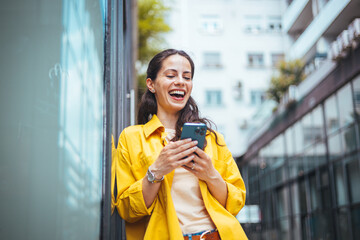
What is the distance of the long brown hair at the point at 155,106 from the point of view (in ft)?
8.16

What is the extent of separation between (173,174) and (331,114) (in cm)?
1178

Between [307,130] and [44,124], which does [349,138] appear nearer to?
[307,130]

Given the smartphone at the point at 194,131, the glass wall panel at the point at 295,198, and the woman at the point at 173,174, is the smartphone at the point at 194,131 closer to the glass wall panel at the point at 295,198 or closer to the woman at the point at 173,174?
the woman at the point at 173,174

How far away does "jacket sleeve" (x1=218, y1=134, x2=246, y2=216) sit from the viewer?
226 cm

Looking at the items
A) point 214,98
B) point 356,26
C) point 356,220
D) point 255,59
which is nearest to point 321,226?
point 356,220

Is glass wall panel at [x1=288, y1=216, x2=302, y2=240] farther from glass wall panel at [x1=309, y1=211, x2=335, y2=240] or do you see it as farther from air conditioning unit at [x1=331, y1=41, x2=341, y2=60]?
air conditioning unit at [x1=331, y1=41, x2=341, y2=60]

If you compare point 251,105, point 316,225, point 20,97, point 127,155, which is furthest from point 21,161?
point 251,105

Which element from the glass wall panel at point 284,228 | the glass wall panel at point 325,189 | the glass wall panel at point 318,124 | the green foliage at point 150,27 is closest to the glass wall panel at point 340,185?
the glass wall panel at point 325,189

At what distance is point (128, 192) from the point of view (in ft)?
6.95

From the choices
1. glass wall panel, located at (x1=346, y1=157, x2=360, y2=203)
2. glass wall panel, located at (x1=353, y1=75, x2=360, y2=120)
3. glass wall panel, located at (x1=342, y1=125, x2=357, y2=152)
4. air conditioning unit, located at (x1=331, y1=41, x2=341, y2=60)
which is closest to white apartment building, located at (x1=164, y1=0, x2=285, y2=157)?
glass wall panel, located at (x1=342, y1=125, x2=357, y2=152)

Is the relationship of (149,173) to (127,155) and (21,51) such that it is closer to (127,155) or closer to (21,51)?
(127,155)

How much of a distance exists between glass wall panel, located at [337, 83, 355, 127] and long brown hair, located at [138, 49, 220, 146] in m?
9.85

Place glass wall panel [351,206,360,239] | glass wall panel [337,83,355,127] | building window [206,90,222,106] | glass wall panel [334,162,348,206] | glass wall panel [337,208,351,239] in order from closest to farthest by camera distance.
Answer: glass wall panel [351,206,360,239] < glass wall panel [337,83,355,127] < glass wall panel [337,208,351,239] < glass wall panel [334,162,348,206] < building window [206,90,222,106]

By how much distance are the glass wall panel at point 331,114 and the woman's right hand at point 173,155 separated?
11450mm
